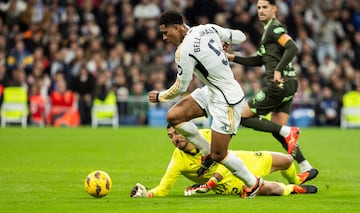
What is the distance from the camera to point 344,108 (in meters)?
28.9

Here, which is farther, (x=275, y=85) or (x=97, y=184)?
(x=275, y=85)

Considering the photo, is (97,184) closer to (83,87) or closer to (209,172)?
(209,172)

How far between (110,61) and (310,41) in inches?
266

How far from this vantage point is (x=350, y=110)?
2891 cm

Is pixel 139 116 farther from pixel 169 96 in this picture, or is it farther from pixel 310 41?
pixel 169 96

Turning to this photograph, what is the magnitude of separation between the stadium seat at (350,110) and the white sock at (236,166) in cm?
1782

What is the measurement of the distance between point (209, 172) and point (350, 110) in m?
17.4

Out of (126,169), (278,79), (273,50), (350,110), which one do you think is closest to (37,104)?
(350,110)

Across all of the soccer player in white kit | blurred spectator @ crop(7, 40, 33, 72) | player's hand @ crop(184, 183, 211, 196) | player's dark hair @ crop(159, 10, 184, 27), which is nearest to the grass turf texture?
player's hand @ crop(184, 183, 211, 196)

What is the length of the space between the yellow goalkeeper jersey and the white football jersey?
2.90 feet

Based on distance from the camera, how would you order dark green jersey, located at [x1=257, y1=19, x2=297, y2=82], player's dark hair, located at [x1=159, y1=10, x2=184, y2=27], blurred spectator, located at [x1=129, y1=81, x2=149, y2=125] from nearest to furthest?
player's dark hair, located at [x1=159, y1=10, x2=184, y2=27]
dark green jersey, located at [x1=257, y1=19, x2=297, y2=82]
blurred spectator, located at [x1=129, y1=81, x2=149, y2=125]

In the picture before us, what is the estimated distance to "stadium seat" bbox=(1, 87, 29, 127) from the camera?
90.6 ft

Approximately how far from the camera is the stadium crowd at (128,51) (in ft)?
92.3

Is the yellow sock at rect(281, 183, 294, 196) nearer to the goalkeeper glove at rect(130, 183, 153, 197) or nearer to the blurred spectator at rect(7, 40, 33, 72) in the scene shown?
the goalkeeper glove at rect(130, 183, 153, 197)
